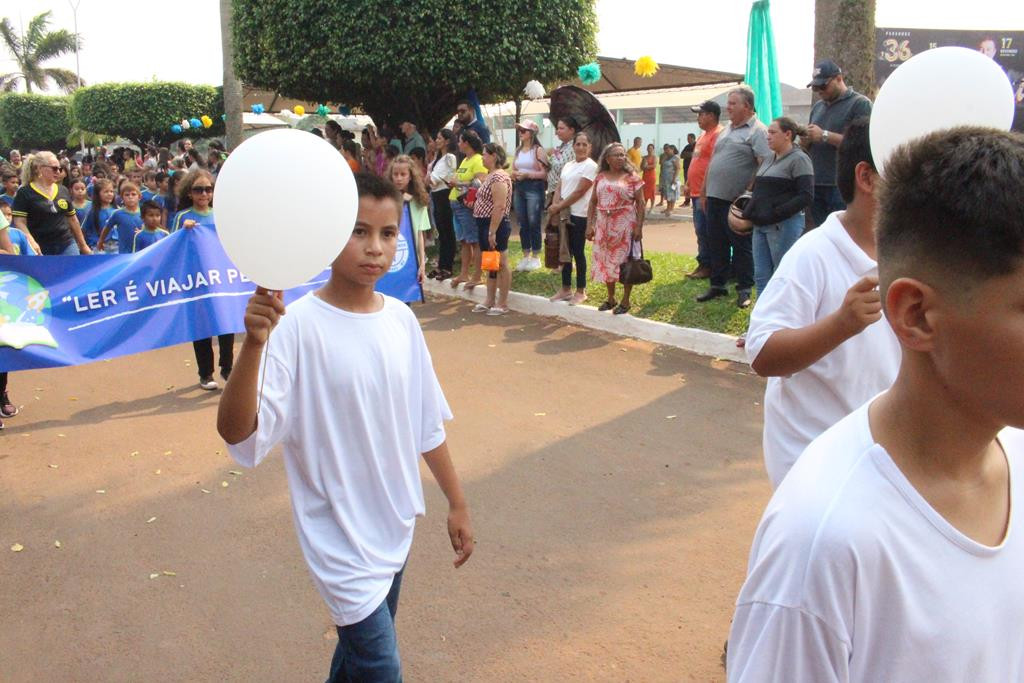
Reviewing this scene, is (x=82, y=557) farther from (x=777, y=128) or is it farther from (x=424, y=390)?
(x=777, y=128)

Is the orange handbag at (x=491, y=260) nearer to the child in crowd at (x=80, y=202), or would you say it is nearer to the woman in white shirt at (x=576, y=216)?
the woman in white shirt at (x=576, y=216)

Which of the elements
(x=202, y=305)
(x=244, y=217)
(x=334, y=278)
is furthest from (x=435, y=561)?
(x=202, y=305)

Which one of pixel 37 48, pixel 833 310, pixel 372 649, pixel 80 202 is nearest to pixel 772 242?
pixel 833 310

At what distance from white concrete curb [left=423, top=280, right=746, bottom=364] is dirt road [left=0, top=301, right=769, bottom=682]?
0.46m

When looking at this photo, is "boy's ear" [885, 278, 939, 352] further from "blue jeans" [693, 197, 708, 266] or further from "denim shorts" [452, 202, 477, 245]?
"denim shorts" [452, 202, 477, 245]

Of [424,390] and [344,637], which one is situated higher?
[424,390]

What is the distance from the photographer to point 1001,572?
49.3 inches

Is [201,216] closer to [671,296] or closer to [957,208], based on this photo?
[671,296]

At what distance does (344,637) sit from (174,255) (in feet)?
19.2

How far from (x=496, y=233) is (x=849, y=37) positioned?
430 centimetres

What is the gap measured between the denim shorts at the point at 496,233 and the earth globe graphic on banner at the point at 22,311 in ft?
16.2

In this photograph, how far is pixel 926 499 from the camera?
1252 mm

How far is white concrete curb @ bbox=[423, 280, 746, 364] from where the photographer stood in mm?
8031

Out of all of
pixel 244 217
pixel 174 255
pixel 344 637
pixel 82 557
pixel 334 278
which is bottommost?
pixel 82 557
